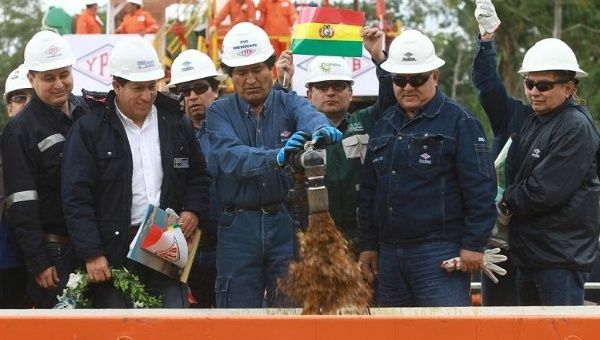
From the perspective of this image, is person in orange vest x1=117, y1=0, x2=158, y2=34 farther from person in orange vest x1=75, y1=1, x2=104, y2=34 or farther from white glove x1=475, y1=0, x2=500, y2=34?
white glove x1=475, y1=0, x2=500, y2=34

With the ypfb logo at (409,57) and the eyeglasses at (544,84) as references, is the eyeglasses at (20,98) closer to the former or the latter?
the ypfb logo at (409,57)

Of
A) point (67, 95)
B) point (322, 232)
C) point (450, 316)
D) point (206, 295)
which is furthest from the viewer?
point (206, 295)

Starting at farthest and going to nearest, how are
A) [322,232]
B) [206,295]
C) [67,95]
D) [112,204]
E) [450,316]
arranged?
[206,295]
[67,95]
[112,204]
[322,232]
[450,316]

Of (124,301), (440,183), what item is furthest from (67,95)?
(440,183)

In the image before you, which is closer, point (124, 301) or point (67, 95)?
point (124, 301)

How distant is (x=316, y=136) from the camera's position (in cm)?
674

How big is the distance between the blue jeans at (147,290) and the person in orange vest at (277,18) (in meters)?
11.1

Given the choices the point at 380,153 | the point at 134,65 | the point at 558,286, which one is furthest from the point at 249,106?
the point at 558,286

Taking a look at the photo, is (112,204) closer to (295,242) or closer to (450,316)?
(295,242)

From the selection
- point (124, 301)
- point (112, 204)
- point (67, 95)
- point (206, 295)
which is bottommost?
point (206, 295)

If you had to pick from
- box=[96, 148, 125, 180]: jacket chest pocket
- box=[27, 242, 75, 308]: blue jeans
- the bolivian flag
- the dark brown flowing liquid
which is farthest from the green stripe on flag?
the dark brown flowing liquid

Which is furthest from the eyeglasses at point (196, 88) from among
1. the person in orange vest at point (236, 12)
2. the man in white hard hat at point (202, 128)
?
the person in orange vest at point (236, 12)

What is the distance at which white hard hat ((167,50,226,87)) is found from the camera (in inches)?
375

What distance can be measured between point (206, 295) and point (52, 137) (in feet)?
6.57
